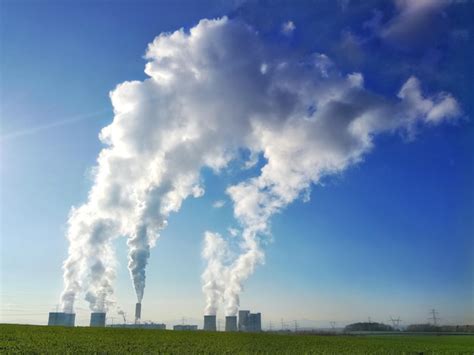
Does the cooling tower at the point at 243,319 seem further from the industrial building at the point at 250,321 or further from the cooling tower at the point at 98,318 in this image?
the cooling tower at the point at 98,318

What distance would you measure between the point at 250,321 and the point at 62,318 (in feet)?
242

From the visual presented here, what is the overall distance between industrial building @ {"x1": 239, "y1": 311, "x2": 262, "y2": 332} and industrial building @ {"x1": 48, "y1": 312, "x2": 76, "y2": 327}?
67.1 metres

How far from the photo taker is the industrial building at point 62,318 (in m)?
109

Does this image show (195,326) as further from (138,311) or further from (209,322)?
(138,311)

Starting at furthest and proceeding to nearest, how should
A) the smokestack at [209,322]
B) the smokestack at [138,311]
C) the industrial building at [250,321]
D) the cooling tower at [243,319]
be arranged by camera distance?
the industrial building at [250,321] < the cooling tower at [243,319] < the smokestack at [209,322] < the smokestack at [138,311]

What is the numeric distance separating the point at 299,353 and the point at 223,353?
7985 millimetres

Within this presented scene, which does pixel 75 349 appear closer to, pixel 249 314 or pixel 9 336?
pixel 9 336

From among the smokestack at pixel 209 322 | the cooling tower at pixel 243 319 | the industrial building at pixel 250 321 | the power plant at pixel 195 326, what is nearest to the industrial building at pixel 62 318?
the power plant at pixel 195 326

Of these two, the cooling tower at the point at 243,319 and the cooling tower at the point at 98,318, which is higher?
the cooling tower at the point at 98,318

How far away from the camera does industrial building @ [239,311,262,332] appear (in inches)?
6024

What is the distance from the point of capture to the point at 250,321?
154500 mm

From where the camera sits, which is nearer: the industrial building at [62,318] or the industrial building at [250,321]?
the industrial building at [62,318]

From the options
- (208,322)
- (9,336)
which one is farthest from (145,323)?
(9,336)

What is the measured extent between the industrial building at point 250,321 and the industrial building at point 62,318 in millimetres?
67124
